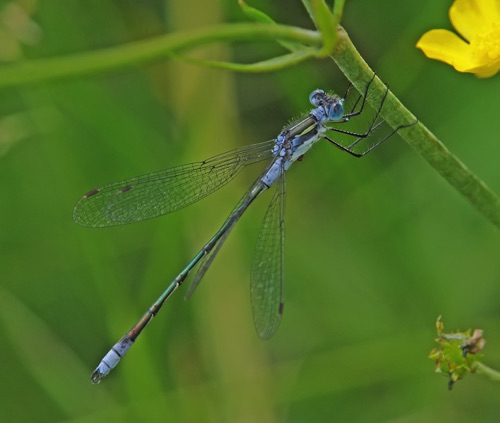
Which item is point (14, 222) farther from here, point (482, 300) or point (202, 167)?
point (482, 300)

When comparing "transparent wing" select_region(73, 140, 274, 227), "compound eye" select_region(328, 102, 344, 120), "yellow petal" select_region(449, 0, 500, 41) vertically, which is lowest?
"yellow petal" select_region(449, 0, 500, 41)

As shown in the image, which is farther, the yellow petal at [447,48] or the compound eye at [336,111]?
the compound eye at [336,111]

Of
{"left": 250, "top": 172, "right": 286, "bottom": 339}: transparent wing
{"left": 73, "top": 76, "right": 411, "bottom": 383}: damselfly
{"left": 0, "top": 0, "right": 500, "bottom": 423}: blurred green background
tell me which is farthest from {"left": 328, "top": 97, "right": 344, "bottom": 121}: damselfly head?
{"left": 0, "top": 0, "right": 500, "bottom": 423}: blurred green background

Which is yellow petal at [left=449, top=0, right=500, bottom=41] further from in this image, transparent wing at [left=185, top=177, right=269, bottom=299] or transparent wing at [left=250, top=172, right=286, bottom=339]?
transparent wing at [left=185, top=177, right=269, bottom=299]

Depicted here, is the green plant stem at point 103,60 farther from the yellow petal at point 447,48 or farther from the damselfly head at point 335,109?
the damselfly head at point 335,109

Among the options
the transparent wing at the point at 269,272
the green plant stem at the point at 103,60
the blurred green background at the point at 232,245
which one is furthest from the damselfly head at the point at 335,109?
the green plant stem at the point at 103,60

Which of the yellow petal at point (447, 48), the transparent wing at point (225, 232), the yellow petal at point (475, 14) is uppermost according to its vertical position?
the transparent wing at point (225, 232)

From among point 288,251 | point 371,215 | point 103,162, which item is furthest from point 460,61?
point 103,162
